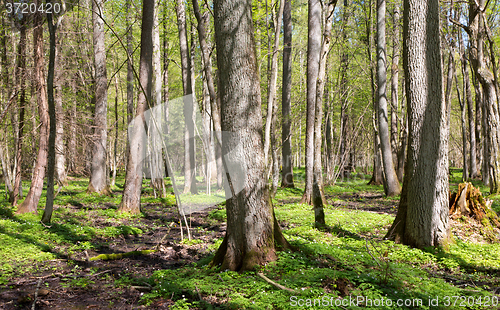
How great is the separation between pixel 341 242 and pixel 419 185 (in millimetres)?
1740

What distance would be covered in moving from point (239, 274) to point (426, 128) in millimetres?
3829

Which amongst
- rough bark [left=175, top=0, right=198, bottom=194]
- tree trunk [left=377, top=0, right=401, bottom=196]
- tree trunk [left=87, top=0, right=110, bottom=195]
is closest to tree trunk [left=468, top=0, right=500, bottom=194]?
tree trunk [left=377, top=0, right=401, bottom=196]

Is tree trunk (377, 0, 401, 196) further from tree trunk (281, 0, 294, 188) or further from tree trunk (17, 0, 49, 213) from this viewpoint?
tree trunk (17, 0, 49, 213)

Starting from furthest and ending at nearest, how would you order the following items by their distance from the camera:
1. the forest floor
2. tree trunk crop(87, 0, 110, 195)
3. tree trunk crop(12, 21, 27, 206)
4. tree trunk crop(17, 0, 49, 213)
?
Result: tree trunk crop(87, 0, 110, 195) < tree trunk crop(12, 21, 27, 206) < tree trunk crop(17, 0, 49, 213) < the forest floor

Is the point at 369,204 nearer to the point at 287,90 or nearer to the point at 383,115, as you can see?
the point at 383,115

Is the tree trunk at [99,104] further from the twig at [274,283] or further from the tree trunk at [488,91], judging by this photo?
the tree trunk at [488,91]

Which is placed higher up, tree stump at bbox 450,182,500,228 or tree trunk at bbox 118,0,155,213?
tree trunk at bbox 118,0,155,213

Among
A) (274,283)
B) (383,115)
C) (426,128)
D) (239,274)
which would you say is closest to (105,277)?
(239,274)

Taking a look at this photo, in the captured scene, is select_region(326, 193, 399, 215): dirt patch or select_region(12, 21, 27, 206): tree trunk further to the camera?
select_region(326, 193, 399, 215): dirt patch

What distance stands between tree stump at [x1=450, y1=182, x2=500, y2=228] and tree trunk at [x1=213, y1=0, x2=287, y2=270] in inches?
185

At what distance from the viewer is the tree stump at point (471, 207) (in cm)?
663

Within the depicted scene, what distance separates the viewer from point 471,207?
673 centimetres

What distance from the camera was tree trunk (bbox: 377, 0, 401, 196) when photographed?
12609 mm

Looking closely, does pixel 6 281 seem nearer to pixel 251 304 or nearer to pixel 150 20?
pixel 251 304
